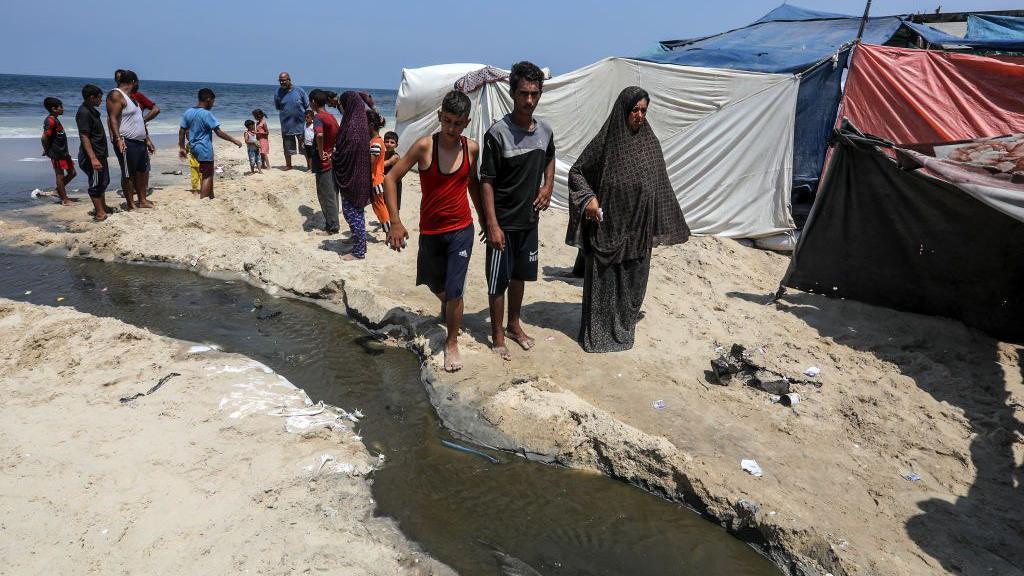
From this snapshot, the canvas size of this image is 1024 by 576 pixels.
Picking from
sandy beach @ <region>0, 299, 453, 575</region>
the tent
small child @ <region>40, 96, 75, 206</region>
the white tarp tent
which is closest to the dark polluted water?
sandy beach @ <region>0, 299, 453, 575</region>

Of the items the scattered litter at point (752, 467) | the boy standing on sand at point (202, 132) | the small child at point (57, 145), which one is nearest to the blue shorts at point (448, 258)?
the scattered litter at point (752, 467)

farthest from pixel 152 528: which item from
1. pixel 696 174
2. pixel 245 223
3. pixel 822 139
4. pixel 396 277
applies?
pixel 822 139

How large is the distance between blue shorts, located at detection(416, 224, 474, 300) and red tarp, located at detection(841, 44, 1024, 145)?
516 centimetres

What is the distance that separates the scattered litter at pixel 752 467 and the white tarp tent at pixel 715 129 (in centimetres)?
446

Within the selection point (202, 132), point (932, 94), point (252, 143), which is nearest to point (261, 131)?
point (252, 143)

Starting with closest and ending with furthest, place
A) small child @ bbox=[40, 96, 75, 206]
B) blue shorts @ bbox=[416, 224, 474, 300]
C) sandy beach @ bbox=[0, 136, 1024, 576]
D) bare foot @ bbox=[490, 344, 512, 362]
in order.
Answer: sandy beach @ bbox=[0, 136, 1024, 576]
blue shorts @ bbox=[416, 224, 474, 300]
bare foot @ bbox=[490, 344, 512, 362]
small child @ bbox=[40, 96, 75, 206]

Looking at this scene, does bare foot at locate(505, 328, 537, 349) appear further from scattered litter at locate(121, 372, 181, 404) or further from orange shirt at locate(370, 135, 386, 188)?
orange shirt at locate(370, 135, 386, 188)

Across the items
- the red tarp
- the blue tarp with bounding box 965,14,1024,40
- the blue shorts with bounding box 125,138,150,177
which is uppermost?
the blue tarp with bounding box 965,14,1024,40

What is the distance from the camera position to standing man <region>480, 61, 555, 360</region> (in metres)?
3.34

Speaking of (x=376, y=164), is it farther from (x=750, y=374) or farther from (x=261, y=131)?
(x=261, y=131)

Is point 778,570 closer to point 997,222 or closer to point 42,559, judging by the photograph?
point 42,559

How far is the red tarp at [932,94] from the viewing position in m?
6.15

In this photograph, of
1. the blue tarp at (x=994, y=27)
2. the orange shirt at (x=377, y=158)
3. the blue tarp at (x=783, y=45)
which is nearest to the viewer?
the orange shirt at (x=377, y=158)

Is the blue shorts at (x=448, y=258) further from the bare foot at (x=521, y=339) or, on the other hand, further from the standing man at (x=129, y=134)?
the standing man at (x=129, y=134)
